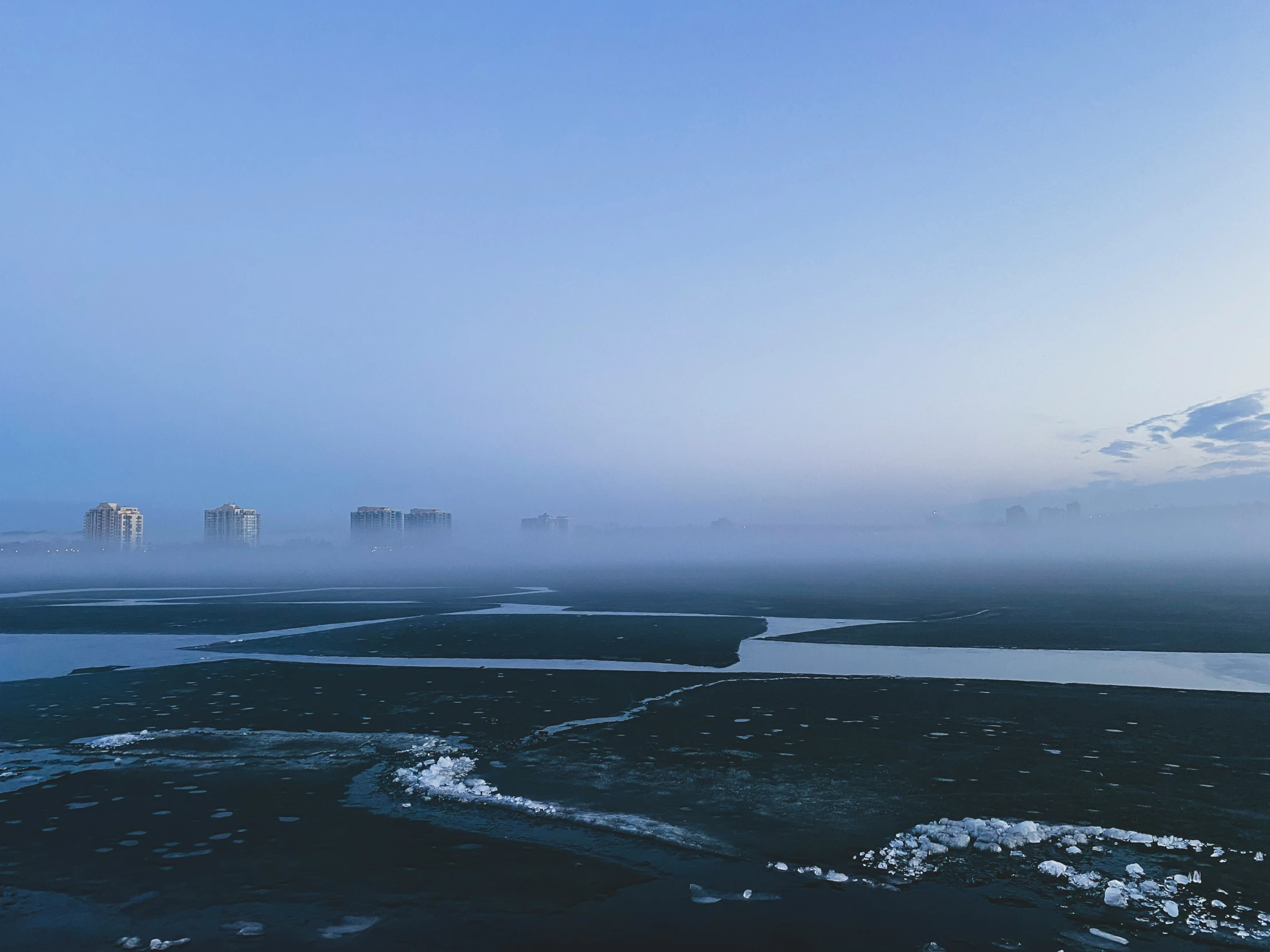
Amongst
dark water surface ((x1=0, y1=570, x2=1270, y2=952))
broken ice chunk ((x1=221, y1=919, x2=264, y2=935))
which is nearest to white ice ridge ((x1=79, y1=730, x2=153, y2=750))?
dark water surface ((x1=0, y1=570, x2=1270, y2=952))

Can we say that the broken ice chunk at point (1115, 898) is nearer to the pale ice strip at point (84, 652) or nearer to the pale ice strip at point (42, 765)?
the pale ice strip at point (42, 765)

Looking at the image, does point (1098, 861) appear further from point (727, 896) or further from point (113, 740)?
point (113, 740)

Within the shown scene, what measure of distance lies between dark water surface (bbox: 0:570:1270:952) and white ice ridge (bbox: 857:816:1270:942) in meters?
0.05

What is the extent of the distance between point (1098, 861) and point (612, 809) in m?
6.10

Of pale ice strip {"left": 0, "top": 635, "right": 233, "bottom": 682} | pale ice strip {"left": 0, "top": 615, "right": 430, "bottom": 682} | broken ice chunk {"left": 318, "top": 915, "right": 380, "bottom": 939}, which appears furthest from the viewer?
pale ice strip {"left": 0, "top": 615, "right": 430, "bottom": 682}

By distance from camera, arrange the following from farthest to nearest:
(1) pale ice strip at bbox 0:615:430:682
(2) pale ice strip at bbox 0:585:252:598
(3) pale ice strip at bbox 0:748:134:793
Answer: (2) pale ice strip at bbox 0:585:252:598 < (1) pale ice strip at bbox 0:615:430:682 < (3) pale ice strip at bbox 0:748:134:793

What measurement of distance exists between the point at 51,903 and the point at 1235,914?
12.1m

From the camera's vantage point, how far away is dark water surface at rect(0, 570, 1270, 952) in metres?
8.27

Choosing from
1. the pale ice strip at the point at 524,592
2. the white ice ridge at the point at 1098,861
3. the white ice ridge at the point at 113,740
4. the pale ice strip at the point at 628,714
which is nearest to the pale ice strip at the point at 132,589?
the pale ice strip at the point at 524,592

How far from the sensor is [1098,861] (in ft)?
32.1

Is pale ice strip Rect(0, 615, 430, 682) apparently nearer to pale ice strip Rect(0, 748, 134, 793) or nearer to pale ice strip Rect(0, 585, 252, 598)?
pale ice strip Rect(0, 748, 134, 793)

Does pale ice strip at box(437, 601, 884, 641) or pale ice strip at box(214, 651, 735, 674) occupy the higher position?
pale ice strip at box(214, 651, 735, 674)

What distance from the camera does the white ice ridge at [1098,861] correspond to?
326 inches

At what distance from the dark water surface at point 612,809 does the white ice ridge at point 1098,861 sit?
51 millimetres
